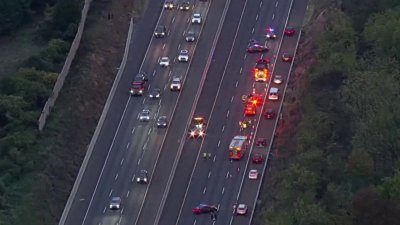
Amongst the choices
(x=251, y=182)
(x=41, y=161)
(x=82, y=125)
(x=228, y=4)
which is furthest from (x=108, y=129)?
(x=228, y=4)

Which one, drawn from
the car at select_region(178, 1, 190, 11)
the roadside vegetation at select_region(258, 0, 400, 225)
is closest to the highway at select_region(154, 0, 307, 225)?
the roadside vegetation at select_region(258, 0, 400, 225)

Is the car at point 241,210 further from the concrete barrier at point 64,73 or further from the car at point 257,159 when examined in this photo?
the concrete barrier at point 64,73

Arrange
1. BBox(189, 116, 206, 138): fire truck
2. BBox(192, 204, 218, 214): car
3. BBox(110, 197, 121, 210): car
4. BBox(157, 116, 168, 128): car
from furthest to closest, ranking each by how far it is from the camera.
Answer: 1. BBox(157, 116, 168, 128): car
2. BBox(189, 116, 206, 138): fire truck
3. BBox(110, 197, 121, 210): car
4. BBox(192, 204, 218, 214): car

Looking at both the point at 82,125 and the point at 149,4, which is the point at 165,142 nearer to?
the point at 82,125

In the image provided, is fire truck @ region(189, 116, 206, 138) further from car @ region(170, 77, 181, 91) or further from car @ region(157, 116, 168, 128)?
car @ region(170, 77, 181, 91)

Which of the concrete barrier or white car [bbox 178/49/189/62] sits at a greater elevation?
white car [bbox 178/49/189/62]

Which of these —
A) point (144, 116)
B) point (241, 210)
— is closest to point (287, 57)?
point (144, 116)
